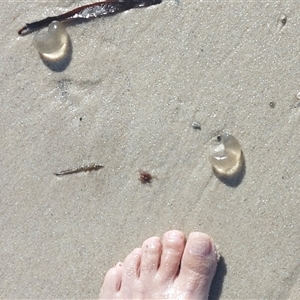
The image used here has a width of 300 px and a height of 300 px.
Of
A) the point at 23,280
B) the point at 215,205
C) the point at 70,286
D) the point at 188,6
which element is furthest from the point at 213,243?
the point at 188,6

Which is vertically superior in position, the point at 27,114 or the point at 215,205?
the point at 27,114

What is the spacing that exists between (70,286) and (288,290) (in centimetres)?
123

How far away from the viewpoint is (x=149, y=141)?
2.69 meters

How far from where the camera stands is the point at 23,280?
282cm

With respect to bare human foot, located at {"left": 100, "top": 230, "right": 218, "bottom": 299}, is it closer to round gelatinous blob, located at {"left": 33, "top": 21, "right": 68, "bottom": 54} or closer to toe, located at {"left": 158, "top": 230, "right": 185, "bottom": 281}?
toe, located at {"left": 158, "top": 230, "right": 185, "bottom": 281}

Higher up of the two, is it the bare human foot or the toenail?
the toenail

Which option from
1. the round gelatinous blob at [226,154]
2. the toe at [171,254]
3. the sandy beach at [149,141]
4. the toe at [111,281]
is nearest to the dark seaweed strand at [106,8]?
the sandy beach at [149,141]

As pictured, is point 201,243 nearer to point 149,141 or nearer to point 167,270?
point 167,270

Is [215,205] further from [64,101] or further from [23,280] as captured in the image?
[23,280]

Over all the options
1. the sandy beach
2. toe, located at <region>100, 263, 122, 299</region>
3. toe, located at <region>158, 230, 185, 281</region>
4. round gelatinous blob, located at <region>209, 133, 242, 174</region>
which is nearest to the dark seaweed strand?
the sandy beach

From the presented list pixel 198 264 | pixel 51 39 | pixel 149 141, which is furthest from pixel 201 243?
pixel 51 39

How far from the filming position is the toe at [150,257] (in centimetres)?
275

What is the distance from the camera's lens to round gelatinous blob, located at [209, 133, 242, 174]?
256cm

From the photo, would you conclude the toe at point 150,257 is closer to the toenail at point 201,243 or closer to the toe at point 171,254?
the toe at point 171,254
